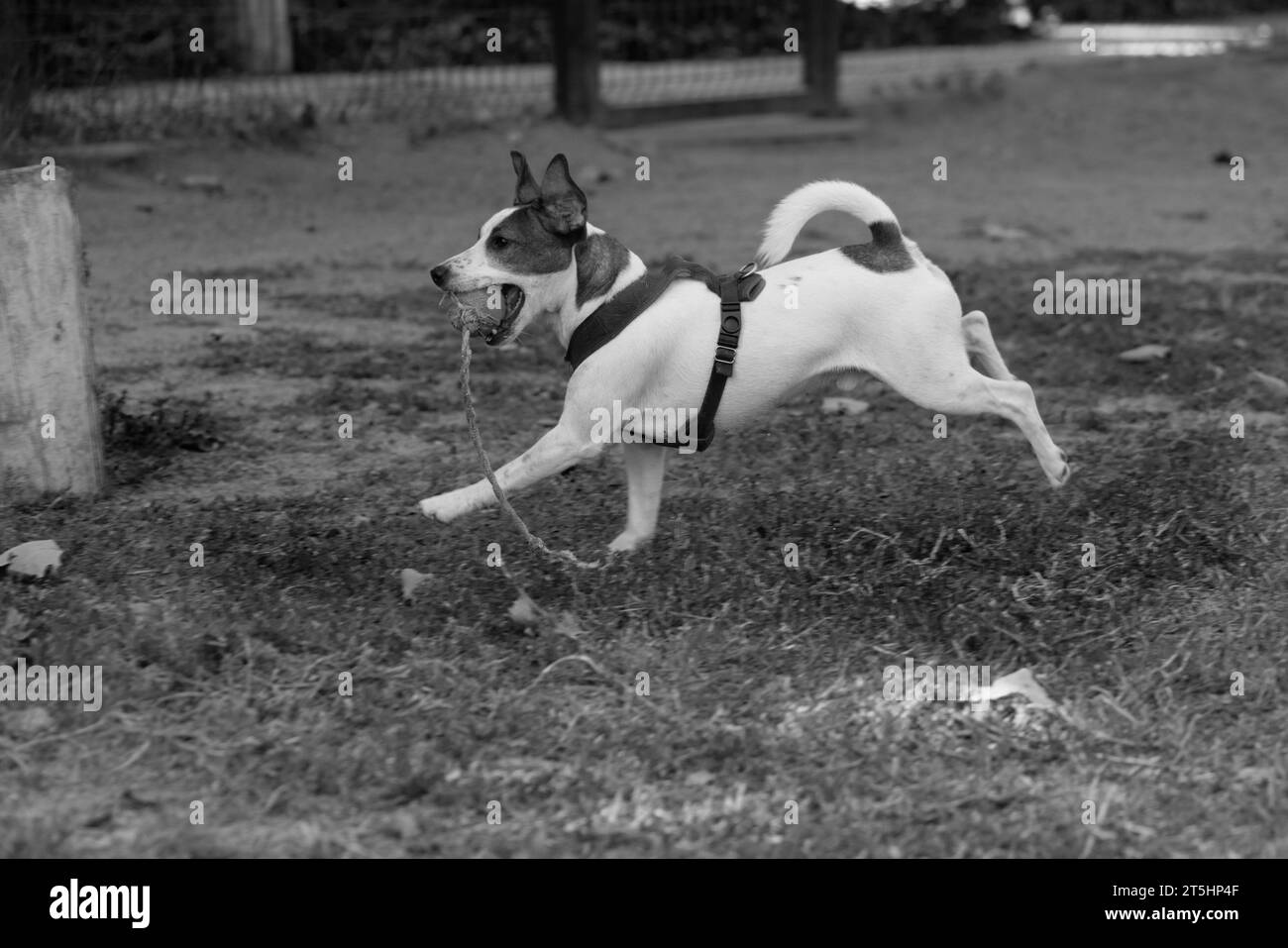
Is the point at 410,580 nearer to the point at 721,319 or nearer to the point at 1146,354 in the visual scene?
the point at 721,319

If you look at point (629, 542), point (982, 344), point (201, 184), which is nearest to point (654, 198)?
point (201, 184)

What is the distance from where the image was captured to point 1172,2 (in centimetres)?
2186

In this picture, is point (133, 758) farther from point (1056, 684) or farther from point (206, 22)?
point (206, 22)

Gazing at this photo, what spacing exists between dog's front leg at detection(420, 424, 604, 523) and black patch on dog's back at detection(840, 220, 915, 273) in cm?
96

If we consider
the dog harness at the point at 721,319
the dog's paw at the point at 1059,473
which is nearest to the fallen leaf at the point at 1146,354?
the dog's paw at the point at 1059,473

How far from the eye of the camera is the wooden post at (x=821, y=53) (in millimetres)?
14375

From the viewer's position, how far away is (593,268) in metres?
5.02

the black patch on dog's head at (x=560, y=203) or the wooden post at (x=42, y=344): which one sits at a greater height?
the black patch on dog's head at (x=560, y=203)

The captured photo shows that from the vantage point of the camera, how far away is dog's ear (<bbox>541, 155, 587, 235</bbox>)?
16.2 ft

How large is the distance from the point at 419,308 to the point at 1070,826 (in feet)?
17.5

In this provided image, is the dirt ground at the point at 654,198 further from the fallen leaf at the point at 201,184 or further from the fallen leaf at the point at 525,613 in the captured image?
the fallen leaf at the point at 525,613

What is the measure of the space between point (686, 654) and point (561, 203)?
4.50 ft

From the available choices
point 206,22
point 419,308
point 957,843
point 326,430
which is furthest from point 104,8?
point 957,843

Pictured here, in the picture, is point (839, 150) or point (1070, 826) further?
point (839, 150)
